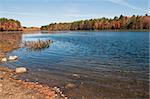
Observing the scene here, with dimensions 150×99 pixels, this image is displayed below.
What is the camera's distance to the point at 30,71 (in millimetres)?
28203

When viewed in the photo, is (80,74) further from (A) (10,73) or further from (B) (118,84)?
(A) (10,73)

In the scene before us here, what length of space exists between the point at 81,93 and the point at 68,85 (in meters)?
2.48

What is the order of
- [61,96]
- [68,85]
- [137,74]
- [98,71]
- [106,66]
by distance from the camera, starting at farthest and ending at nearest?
[106,66] < [98,71] < [137,74] < [68,85] < [61,96]

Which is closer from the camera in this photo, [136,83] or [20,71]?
[136,83]

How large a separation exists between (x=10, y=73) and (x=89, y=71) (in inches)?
375

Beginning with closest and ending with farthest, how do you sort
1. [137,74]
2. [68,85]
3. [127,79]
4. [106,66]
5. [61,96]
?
1. [61,96]
2. [68,85]
3. [127,79]
4. [137,74]
5. [106,66]

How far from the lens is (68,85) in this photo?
2125cm

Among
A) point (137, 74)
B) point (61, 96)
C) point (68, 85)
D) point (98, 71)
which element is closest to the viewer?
point (61, 96)

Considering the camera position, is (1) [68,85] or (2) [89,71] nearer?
(1) [68,85]

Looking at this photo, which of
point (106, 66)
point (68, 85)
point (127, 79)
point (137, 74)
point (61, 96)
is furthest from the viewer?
point (106, 66)

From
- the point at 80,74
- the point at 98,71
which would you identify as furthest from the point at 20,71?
A: the point at 98,71

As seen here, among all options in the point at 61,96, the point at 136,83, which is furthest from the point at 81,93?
the point at 136,83

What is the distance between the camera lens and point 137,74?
2528cm

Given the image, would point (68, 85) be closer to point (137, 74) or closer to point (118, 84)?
point (118, 84)
